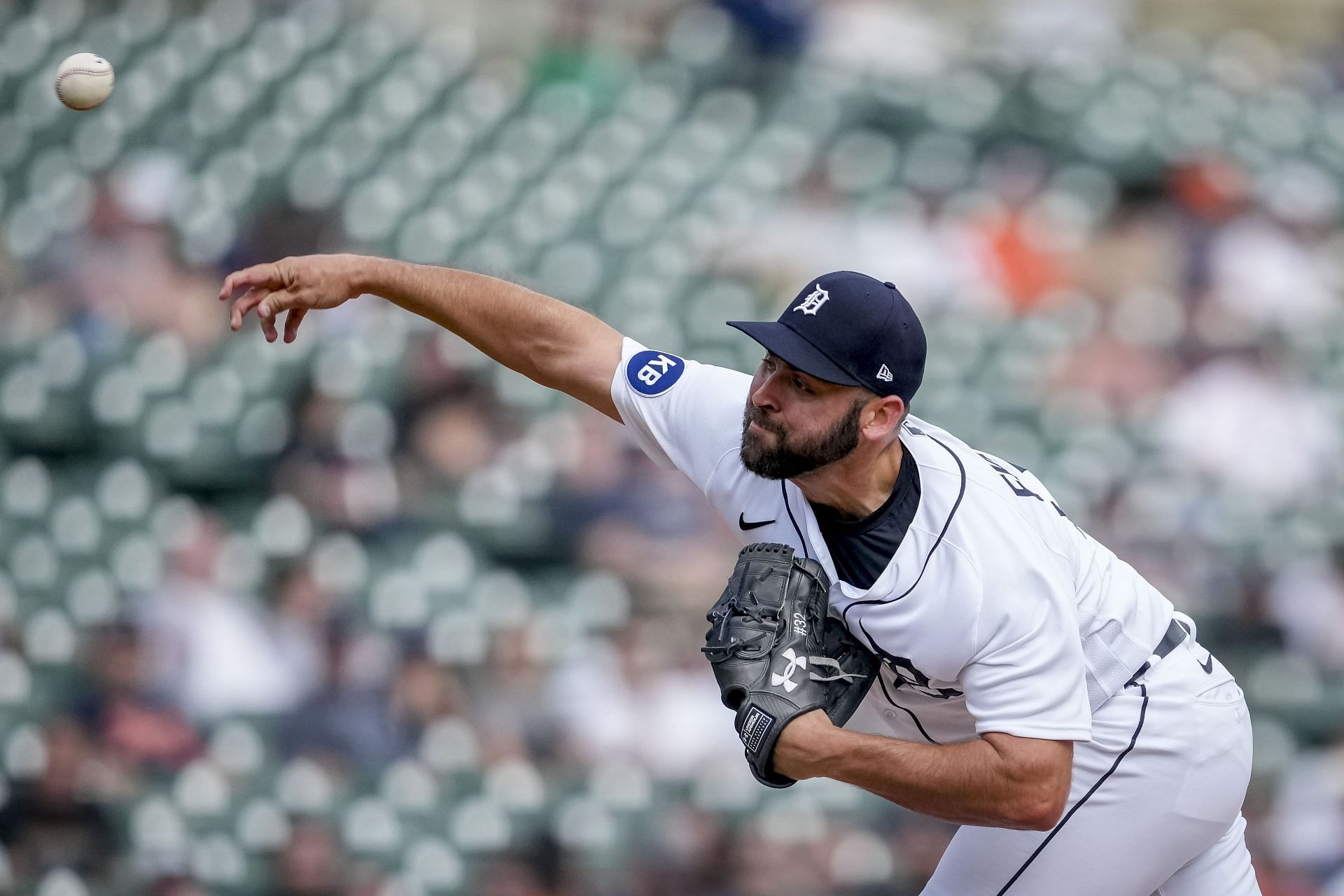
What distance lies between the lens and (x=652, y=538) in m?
6.86

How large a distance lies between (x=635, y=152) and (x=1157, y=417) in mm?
3346

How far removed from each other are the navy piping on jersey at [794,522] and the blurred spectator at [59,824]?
408 centimetres

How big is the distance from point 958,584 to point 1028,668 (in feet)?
0.65

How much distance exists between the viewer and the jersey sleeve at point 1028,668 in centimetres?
276

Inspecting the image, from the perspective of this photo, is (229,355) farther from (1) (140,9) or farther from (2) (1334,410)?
(2) (1334,410)

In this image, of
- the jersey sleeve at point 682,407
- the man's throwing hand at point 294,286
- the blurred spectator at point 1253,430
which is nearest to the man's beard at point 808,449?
the jersey sleeve at point 682,407

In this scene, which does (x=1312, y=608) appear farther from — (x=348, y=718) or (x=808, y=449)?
(x=808, y=449)

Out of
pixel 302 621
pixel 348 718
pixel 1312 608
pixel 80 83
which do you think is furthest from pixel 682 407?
pixel 1312 608

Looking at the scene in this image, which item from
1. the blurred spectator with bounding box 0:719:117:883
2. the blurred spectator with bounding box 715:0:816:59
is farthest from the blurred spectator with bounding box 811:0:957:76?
the blurred spectator with bounding box 0:719:117:883

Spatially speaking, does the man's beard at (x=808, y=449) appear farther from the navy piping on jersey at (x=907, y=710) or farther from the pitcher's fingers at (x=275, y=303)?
the pitcher's fingers at (x=275, y=303)

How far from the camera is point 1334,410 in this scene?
784 cm

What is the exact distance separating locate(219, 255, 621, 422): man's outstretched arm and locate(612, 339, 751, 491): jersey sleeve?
0.06 m

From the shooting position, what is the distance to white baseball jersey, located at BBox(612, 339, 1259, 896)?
9.19ft

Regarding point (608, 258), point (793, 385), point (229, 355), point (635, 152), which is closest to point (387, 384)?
point (229, 355)
